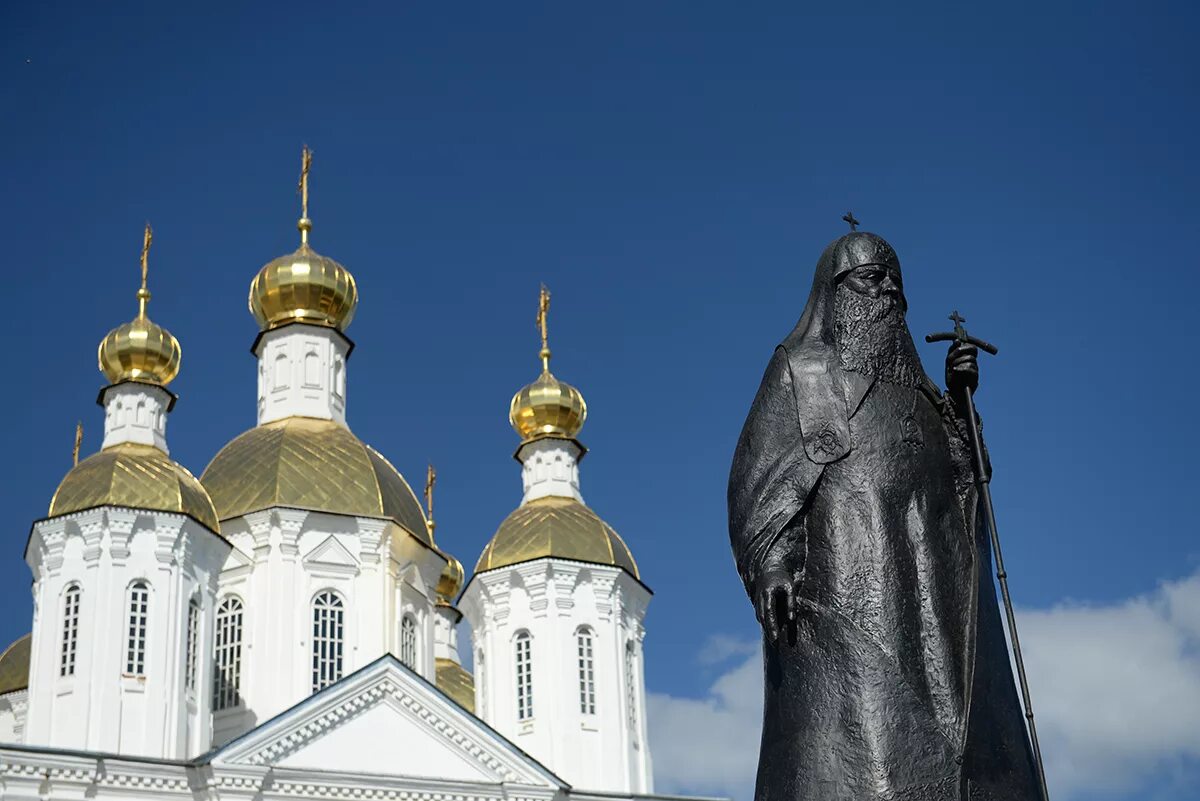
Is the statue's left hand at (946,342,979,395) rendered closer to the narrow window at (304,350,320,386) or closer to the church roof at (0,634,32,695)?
the narrow window at (304,350,320,386)

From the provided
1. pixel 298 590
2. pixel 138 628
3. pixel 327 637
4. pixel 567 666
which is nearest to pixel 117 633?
pixel 138 628

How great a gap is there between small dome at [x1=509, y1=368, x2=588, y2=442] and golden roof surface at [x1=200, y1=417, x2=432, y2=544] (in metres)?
4.24

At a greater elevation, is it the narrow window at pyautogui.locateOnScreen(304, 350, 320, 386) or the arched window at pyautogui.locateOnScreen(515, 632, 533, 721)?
the narrow window at pyautogui.locateOnScreen(304, 350, 320, 386)

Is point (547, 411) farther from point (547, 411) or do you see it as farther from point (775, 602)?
point (775, 602)

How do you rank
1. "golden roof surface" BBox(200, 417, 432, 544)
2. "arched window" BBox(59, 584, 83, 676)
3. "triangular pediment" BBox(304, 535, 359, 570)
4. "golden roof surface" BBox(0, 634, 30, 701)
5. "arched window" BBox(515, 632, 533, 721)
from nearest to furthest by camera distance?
"arched window" BBox(59, 584, 83, 676) < "triangular pediment" BBox(304, 535, 359, 570) < "golden roof surface" BBox(200, 417, 432, 544) < "arched window" BBox(515, 632, 533, 721) < "golden roof surface" BBox(0, 634, 30, 701)

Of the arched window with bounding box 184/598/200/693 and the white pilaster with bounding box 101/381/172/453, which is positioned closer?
the arched window with bounding box 184/598/200/693

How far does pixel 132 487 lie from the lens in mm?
30047

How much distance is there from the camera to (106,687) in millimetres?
28672

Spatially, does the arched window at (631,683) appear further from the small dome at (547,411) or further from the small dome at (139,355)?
the small dome at (139,355)

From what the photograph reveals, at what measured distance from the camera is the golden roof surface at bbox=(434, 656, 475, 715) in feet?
139

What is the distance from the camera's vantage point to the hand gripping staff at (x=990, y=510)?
586cm

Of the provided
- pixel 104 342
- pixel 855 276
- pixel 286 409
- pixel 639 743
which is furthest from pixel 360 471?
pixel 855 276

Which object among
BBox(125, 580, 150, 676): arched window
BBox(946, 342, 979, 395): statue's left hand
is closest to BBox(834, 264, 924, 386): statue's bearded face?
BBox(946, 342, 979, 395): statue's left hand

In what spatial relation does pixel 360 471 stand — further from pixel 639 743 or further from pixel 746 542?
pixel 746 542
